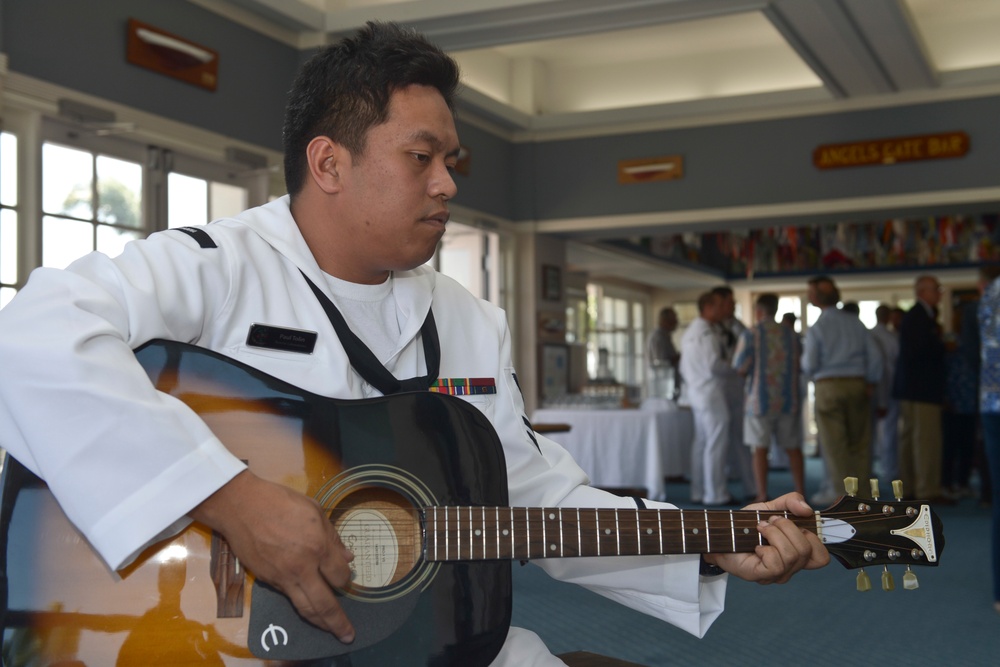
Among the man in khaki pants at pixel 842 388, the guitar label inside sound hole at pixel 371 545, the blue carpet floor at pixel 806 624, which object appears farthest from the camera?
the man in khaki pants at pixel 842 388

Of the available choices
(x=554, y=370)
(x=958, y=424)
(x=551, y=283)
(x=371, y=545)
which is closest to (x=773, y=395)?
(x=958, y=424)

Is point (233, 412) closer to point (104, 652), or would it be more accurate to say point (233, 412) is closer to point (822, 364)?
point (104, 652)

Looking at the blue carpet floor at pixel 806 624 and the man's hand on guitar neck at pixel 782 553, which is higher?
the man's hand on guitar neck at pixel 782 553

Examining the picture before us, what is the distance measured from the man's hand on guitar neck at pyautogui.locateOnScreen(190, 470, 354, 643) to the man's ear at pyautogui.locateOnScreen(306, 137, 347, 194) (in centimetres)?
54

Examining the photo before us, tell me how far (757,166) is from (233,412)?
22.8 feet

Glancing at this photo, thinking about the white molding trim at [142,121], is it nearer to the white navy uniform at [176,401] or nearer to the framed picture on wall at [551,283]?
the white navy uniform at [176,401]

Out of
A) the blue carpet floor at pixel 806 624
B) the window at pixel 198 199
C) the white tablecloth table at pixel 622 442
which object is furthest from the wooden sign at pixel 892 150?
the window at pixel 198 199

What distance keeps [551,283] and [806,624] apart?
5.32 metres

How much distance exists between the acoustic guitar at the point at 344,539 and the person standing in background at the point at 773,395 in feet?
17.4

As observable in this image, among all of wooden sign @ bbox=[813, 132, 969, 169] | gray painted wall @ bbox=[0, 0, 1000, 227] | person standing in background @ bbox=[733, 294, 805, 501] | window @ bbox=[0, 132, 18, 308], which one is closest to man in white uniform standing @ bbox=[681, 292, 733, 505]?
person standing in background @ bbox=[733, 294, 805, 501]

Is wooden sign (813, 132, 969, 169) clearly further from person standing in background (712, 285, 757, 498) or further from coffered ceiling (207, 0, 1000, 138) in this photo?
person standing in background (712, 285, 757, 498)

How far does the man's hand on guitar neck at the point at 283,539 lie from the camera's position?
1114 millimetres

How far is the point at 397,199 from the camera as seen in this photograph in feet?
4.79

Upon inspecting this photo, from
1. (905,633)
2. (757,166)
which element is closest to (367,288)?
(905,633)
